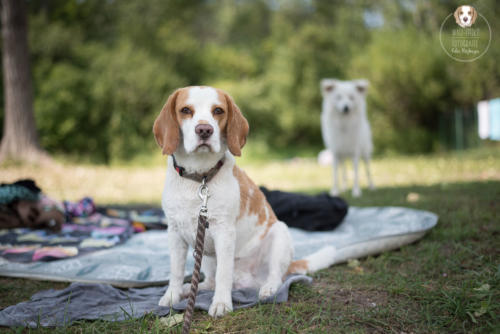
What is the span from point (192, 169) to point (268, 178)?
7.58m

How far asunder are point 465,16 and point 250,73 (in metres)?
15.2

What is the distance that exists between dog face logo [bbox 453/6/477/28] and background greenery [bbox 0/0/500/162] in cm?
768

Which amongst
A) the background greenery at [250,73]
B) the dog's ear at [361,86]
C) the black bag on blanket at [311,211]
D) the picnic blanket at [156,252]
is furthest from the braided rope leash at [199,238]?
the background greenery at [250,73]

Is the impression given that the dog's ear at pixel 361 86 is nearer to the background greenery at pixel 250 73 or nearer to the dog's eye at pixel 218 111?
A: the dog's eye at pixel 218 111

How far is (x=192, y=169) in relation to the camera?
7.43ft

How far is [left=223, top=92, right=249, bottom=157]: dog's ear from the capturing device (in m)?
2.29

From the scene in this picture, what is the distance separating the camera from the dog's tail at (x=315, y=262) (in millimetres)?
2840

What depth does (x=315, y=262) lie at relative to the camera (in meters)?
2.95

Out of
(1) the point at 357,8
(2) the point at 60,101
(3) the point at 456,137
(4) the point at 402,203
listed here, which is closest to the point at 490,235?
(4) the point at 402,203

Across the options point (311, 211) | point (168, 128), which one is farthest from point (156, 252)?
point (311, 211)

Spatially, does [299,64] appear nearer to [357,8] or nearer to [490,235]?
[357,8]

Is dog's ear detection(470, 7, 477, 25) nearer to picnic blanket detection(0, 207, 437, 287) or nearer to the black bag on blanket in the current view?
picnic blanket detection(0, 207, 437, 287)

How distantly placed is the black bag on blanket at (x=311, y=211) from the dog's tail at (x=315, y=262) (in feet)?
3.45

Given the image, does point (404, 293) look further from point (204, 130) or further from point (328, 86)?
point (328, 86)
